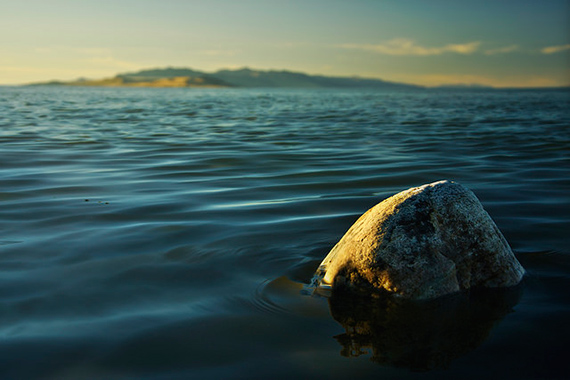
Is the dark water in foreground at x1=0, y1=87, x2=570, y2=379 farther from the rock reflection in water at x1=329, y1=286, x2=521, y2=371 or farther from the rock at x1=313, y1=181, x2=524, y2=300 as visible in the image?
the rock at x1=313, y1=181, x2=524, y2=300

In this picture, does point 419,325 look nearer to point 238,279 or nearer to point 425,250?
point 425,250

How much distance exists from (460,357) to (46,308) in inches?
95.6

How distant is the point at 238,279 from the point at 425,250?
4.32ft

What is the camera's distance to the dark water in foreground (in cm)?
264

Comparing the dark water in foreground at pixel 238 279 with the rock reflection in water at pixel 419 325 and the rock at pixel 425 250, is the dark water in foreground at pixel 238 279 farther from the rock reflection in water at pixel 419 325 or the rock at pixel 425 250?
the rock at pixel 425 250

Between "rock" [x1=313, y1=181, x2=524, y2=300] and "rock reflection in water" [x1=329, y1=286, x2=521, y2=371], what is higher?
"rock" [x1=313, y1=181, x2=524, y2=300]

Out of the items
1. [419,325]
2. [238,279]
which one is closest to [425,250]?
[419,325]

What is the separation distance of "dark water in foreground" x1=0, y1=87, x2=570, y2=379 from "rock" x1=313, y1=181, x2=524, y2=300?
0.13m

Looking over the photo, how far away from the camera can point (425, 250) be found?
131 inches

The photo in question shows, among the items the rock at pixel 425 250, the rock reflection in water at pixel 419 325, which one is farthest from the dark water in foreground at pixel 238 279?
the rock at pixel 425 250

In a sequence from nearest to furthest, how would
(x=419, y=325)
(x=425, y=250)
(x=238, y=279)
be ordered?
(x=419, y=325)
(x=425, y=250)
(x=238, y=279)

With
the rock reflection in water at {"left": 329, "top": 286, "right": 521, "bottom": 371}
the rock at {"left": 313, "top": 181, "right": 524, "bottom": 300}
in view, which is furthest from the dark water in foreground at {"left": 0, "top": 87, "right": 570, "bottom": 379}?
the rock at {"left": 313, "top": 181, "right": 524, "bottom": 300}

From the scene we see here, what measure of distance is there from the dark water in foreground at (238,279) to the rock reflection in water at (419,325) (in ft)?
0.04

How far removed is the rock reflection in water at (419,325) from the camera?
8.92 ft
